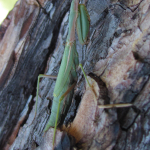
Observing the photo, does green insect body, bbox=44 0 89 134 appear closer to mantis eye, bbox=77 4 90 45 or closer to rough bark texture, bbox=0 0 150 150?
mantis eye, bbox=77 4 90 45

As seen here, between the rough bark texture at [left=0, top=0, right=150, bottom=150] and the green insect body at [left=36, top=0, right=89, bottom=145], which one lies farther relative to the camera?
the green insect body at [left=36, top=0, right=89, bottom=145]

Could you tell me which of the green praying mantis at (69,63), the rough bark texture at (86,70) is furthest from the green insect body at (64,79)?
Result: the rough bark texture at (86,70)

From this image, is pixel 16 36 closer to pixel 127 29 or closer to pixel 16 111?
pixel 16 111

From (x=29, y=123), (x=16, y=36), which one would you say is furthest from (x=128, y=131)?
(x=16, y=36)

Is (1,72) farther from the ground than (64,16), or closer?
closer

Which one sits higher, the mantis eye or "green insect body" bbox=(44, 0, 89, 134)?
the mantis eye

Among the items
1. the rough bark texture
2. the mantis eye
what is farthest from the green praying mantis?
the rough bark texture
